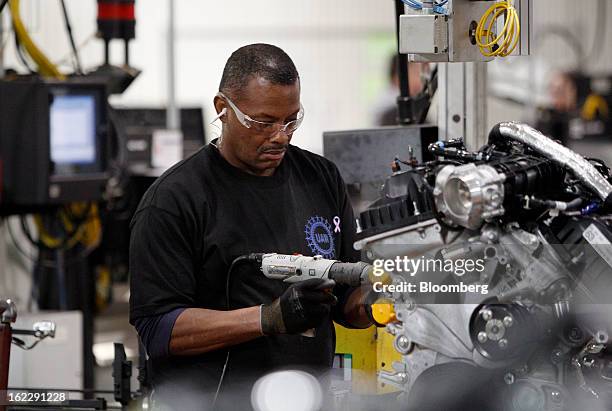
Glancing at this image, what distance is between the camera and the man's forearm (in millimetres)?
2344

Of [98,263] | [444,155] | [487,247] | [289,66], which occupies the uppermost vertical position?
[289,66]

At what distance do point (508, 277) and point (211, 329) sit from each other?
2.30 feet

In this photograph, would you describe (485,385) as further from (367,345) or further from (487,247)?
(367,345)

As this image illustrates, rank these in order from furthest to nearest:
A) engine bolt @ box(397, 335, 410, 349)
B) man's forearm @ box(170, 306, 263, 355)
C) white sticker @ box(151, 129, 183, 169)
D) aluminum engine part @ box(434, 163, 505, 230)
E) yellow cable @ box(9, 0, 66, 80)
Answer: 1. white sticker @ box(151, 129, 183, 169)
2. yellow cable @ box(9, 0, 66, 80)
3. man's forearm @ box(170, 306, 263, 355)
4. engine bolt @ box(397, 335, 410, 349)
5. aluminum engine part @ box(434, 163, 505, 230)

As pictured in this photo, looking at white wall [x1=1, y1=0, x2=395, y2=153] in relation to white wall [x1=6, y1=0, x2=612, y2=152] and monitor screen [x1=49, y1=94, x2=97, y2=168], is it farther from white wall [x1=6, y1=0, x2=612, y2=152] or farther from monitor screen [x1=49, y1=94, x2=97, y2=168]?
monitor screen [x1=49, y1=94, x2=97, y2=168]

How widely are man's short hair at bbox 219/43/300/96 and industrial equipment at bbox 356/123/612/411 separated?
0.51 metres

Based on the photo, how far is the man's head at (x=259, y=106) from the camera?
97.0 inches

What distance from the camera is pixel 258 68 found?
8.15 feet

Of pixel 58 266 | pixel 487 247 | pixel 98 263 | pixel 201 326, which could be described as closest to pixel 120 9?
pixel 58 266

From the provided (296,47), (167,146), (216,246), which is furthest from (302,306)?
(296,47)

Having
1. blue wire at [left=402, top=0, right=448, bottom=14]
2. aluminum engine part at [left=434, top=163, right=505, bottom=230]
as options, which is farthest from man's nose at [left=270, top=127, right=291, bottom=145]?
aluminum engine part at [left=434, top=163, right=505, bottom=230]

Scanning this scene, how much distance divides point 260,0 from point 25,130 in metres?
4.79

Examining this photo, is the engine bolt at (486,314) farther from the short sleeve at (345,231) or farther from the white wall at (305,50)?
the white wall at (305,50)

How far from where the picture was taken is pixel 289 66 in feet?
8.23
